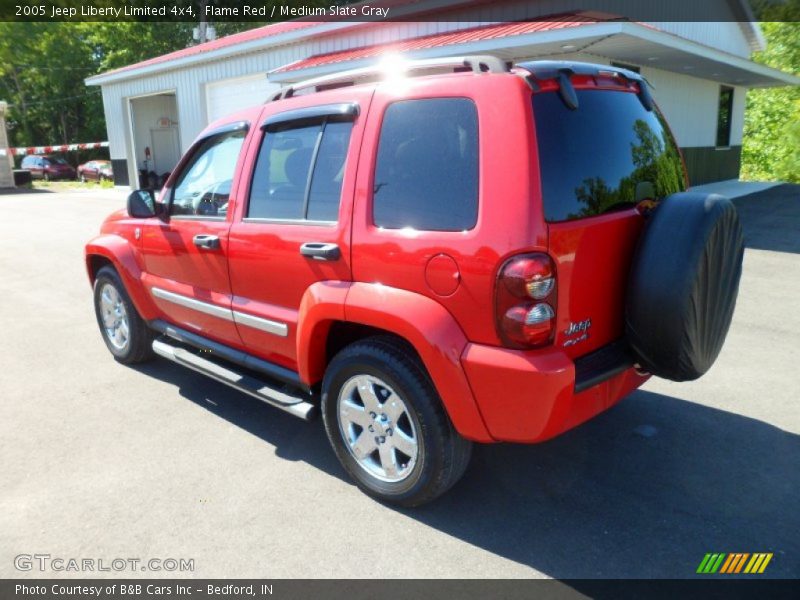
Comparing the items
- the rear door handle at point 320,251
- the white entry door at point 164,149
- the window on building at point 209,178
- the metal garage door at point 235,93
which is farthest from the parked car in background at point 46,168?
the rear door handle at point 320,251

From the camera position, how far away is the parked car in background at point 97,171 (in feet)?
99.3

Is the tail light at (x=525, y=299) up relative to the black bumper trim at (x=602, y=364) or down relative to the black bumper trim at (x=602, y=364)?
up

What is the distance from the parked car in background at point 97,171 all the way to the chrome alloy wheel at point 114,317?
27.3 meters

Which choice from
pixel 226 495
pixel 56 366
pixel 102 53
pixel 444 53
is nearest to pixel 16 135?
pixel 102 53

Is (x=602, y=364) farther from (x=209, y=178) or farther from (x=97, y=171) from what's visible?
(x=97, y=171)

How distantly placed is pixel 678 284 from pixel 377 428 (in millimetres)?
1556

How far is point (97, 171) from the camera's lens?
3073 centimetres

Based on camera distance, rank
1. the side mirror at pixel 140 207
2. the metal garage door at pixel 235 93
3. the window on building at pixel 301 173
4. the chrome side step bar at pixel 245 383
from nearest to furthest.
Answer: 1. the window on building at pixel 301 173
2. the chrome side step bar at pixel 245 383
3. the side mirror at pixel 140 207
4. the metal garage door at pixel 235 93

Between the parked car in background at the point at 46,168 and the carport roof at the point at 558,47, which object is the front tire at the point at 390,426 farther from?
the parked car in background at the point at 46,168

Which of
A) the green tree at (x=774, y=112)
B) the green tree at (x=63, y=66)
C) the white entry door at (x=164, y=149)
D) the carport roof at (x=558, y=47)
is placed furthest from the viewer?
the green tree at (x=63, y=66)

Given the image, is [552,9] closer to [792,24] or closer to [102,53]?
[792,24]

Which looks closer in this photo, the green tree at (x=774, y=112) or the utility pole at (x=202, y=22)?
the green tree at (x=774, y=112)

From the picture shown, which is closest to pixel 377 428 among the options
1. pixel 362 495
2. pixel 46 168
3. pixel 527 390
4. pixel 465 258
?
pixel 362 495

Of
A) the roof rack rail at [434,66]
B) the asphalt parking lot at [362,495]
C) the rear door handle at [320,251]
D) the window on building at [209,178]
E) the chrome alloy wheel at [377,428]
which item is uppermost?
the roof rack rail at [434,66]
